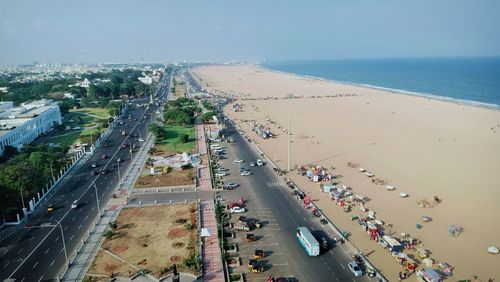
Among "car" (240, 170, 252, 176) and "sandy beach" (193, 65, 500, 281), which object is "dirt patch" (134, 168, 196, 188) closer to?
"car" (240, 170, 252, 176)

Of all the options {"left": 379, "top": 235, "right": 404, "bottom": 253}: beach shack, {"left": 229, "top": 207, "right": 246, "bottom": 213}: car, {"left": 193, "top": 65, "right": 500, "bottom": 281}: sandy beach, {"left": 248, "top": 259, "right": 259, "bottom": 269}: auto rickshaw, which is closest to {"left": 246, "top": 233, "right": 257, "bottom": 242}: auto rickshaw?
{"left": 248, "top": 259, "right": 259, "bottom": 269}: auto rickshaw

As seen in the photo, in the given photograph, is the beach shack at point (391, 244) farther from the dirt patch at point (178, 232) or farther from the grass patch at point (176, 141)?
the grass patch at point (176, 141)

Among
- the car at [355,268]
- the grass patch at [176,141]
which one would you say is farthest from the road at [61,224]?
the car at [355,268]

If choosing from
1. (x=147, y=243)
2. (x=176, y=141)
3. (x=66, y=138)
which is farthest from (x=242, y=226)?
(x=66, y=138)

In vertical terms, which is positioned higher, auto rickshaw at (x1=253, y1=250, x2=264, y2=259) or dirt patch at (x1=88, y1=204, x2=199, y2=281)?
auto rickshaw at (x1=253, y1=250, x2=264, y2=259)

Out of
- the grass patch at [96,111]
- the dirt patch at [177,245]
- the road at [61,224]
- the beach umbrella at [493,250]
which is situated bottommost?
the road at [61,224]

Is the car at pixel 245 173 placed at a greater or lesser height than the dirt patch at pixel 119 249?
greater
